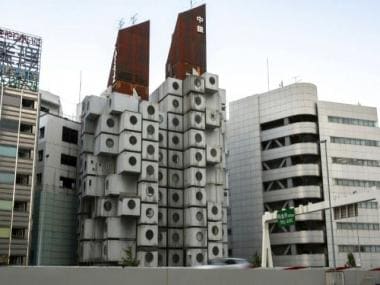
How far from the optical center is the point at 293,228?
78.9 meters

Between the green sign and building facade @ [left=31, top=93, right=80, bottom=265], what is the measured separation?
3206 cm

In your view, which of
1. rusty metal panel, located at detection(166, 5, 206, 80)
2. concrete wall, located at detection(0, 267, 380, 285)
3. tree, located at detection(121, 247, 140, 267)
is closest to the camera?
concrete wall, located at detection(0, 267, 380, 285)

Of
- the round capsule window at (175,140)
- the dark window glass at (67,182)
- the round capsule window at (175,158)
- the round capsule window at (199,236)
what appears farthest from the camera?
the round capsule window at (175,140)

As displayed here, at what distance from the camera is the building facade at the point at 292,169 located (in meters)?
78.6

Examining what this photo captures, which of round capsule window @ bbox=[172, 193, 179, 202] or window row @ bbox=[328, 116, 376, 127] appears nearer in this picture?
round capsule window @ bbox=[172, 193, 179, 202]

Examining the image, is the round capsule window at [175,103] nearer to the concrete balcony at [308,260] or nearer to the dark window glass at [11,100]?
the dark window glass at [11,100]

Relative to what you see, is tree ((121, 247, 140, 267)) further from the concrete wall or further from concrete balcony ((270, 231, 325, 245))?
the concrete wall

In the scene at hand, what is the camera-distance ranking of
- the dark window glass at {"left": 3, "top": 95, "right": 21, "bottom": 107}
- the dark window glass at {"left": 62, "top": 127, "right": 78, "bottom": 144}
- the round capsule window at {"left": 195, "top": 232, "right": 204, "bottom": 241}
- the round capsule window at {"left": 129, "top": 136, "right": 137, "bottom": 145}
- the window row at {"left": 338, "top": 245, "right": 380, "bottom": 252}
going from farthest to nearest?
the window row at {"left": 338, "top": 245, "right": 380, "bottom": 252} → the dark window glass at {"left": 62, "top": 127, "right": 78, "bottom": 144} → the round capsule window at {"left": 195, "top": 232, "right": 204, "bottom": 241} → the round capsule window at {"left": 129, "top": 136, "right": 137, "bottom": 145} → the dark window glass at {"left": 3, "top": 95, "right": 21, "bottom": 107}

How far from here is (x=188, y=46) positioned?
76.9 metres

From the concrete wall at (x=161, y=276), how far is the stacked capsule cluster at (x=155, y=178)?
38545 millimetres

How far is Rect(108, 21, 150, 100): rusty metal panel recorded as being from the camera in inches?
2827

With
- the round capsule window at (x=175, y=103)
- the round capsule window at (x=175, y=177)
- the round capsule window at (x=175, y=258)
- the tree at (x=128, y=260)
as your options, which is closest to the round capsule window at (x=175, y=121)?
the round capsule window at (x=175, y=103)

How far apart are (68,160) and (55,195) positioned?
20.3ft

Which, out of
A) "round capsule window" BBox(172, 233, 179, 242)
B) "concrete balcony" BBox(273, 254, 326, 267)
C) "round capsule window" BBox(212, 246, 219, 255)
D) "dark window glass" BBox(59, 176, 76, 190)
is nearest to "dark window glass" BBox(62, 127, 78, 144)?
"dark window glass" BBox(59, 176, 76, 190)
